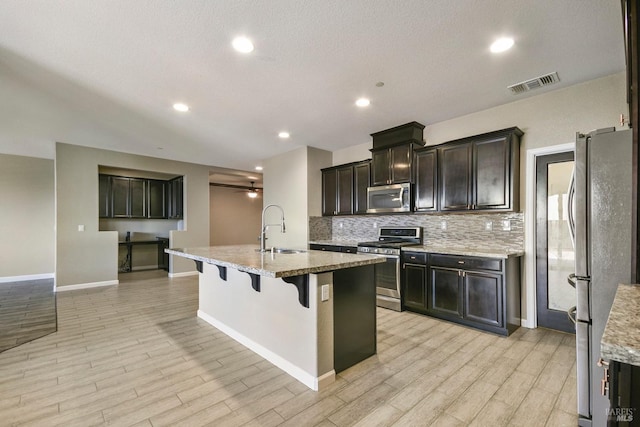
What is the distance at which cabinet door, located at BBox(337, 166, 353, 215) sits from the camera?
524 cm

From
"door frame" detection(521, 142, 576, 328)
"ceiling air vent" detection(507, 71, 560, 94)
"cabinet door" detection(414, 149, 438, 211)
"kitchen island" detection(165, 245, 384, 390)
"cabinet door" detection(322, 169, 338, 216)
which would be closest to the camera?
"kitchen island" detection(165, 245, 384, 390)

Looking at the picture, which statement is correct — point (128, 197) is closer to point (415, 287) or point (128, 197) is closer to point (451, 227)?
point (415, 287)

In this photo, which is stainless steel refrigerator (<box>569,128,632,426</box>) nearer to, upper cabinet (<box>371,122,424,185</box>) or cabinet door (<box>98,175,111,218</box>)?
upper cabinet (<box>371,122,424,185</box>)

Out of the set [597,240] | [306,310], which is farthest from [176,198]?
[597,240]

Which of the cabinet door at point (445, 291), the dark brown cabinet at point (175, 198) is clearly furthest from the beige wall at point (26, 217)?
the cabinet door at point (445, 291)

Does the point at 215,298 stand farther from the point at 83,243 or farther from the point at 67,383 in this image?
the point at 83,243

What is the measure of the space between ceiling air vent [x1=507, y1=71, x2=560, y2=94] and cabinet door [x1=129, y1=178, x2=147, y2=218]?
299 inches

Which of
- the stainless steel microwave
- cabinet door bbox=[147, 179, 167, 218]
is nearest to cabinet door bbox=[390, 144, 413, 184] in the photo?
the stainless steel microwave

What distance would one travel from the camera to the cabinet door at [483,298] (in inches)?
124

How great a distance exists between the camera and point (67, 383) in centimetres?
226

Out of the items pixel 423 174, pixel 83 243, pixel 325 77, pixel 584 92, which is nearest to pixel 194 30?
pixel 325 77

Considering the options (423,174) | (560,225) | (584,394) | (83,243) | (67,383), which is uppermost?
(423,174)

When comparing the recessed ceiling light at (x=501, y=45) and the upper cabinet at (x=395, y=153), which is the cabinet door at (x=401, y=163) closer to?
the upper cabinet at (x=395, y=153)

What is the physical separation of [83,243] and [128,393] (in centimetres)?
469
